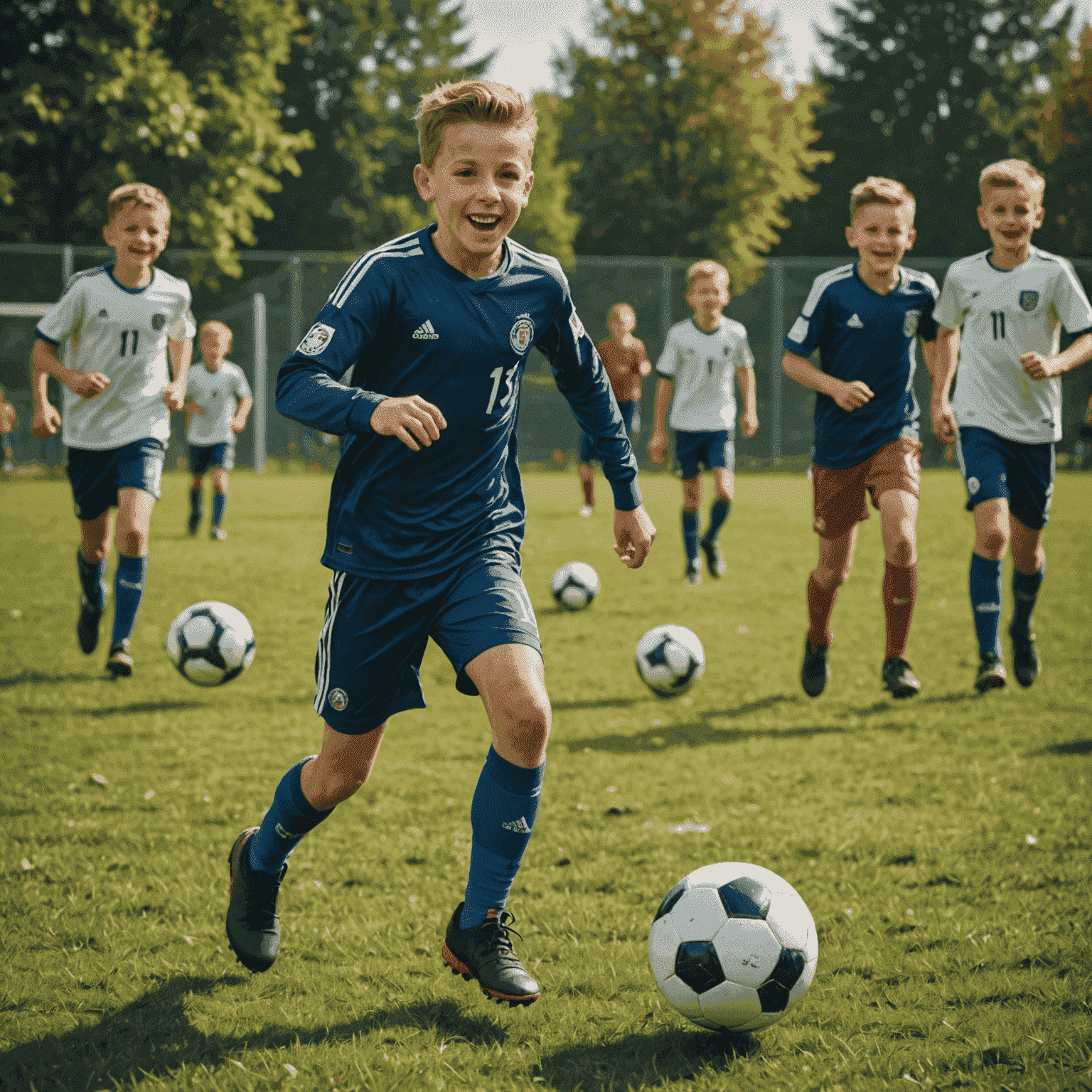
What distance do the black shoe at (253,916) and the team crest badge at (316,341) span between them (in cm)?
144

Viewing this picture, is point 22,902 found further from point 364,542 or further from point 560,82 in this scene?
point 560,82

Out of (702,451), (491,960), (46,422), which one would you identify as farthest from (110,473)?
(702,451)

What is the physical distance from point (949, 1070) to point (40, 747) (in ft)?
14.0

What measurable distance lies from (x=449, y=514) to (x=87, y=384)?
13.1 ft

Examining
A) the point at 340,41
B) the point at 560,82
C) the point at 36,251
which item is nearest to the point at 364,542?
the point at 36,251

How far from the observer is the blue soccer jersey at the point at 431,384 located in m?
2.98

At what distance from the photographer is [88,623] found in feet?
23.5

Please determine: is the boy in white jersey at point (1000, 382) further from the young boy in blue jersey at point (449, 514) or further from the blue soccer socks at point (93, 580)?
the blue soccer socks at point (93, 580)

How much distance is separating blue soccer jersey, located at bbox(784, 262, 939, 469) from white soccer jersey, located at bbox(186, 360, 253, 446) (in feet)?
26.6

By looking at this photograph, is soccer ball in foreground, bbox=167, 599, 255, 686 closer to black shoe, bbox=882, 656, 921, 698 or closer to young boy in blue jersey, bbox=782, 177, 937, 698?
young boy in blue jersey, bbox=782, 177, 937, 698

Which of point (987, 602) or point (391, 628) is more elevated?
point (391, 628)

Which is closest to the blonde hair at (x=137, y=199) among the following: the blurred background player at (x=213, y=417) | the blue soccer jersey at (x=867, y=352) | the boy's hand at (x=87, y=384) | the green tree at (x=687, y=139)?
the boy's hand at (x=87, y=384)

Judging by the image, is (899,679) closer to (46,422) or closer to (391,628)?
(391,628)

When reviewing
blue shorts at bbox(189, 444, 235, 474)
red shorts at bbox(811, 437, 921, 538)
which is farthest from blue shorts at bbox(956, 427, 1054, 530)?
blue shorts at bbox(189, 444, 235, 474)
